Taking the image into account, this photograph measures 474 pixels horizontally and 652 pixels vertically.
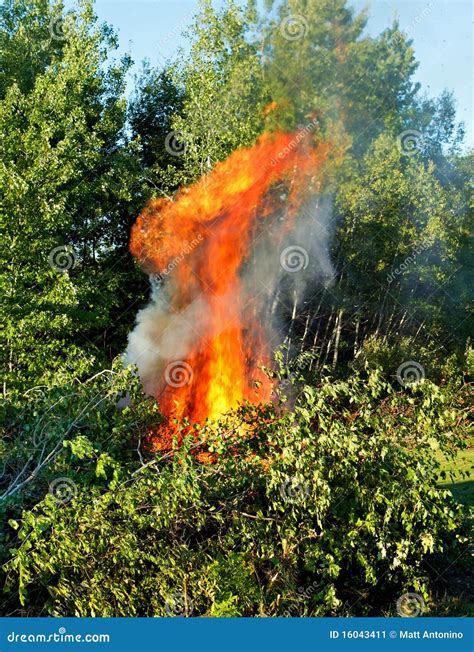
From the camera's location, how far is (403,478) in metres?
8.45

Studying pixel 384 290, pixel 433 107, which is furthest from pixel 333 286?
pixel 433 107

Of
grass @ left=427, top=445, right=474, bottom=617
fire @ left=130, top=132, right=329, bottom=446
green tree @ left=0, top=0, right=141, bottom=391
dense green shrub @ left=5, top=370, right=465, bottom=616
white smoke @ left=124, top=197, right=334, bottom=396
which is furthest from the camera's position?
green tree @ left=0, top=0, right=141, bottom=391

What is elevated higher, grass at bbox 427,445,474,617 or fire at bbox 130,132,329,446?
fire at bbox 130,132,329,446

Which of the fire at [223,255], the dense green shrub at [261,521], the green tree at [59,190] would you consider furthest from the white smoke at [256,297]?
the dense green shrub at [261,521]

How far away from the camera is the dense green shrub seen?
7.24m

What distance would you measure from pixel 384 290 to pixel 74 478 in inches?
903

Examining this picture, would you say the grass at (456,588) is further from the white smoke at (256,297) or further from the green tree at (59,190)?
the green tree at (59,190)

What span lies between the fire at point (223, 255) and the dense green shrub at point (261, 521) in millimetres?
3842

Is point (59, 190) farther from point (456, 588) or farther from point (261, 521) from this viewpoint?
point (456, 588)

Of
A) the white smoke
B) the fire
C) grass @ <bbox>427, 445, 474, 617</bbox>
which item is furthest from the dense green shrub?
the white smoke

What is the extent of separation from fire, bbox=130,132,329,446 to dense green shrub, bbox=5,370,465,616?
384cm

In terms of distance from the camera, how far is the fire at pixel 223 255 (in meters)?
13.7

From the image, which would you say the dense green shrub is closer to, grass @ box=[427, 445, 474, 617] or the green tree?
grass @ box=[427, 445, 474, 617]

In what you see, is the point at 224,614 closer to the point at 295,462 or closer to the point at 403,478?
the point at 295,462
